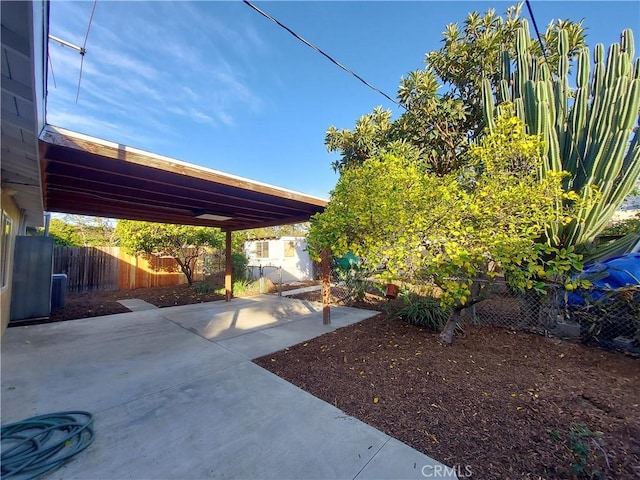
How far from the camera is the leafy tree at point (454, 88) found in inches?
264

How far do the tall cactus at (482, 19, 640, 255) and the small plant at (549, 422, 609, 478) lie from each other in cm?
290

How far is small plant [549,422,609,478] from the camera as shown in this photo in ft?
5.63

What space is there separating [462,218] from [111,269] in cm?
1236

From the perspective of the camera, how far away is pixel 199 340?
15.3 ft

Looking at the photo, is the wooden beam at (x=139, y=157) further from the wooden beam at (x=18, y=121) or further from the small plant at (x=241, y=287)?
the small plant at (x=241, y=287)

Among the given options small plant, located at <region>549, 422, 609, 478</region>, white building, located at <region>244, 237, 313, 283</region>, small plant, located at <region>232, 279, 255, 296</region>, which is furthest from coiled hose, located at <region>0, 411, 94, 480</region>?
white building, located at <region>244, 237, 313, 283</region>

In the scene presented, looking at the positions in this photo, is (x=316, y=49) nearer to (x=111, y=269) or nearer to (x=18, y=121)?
(x=18, y=121)

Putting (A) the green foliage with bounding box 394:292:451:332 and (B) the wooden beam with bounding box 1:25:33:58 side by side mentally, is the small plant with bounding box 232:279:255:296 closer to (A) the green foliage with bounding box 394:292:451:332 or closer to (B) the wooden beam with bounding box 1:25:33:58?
(A) the green foliage with bounding box 394:292:451:332

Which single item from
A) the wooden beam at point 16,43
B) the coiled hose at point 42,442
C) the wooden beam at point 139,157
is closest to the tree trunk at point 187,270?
the wooden beam at point 139,157

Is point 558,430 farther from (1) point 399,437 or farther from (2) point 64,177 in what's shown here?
(2) point 64,177

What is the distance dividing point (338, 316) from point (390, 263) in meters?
3.41

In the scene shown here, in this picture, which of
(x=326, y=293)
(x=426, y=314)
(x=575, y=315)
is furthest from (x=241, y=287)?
(x=575, y=315)

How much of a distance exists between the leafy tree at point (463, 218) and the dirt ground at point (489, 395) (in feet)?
2.97

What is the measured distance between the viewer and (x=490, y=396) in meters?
2.67
